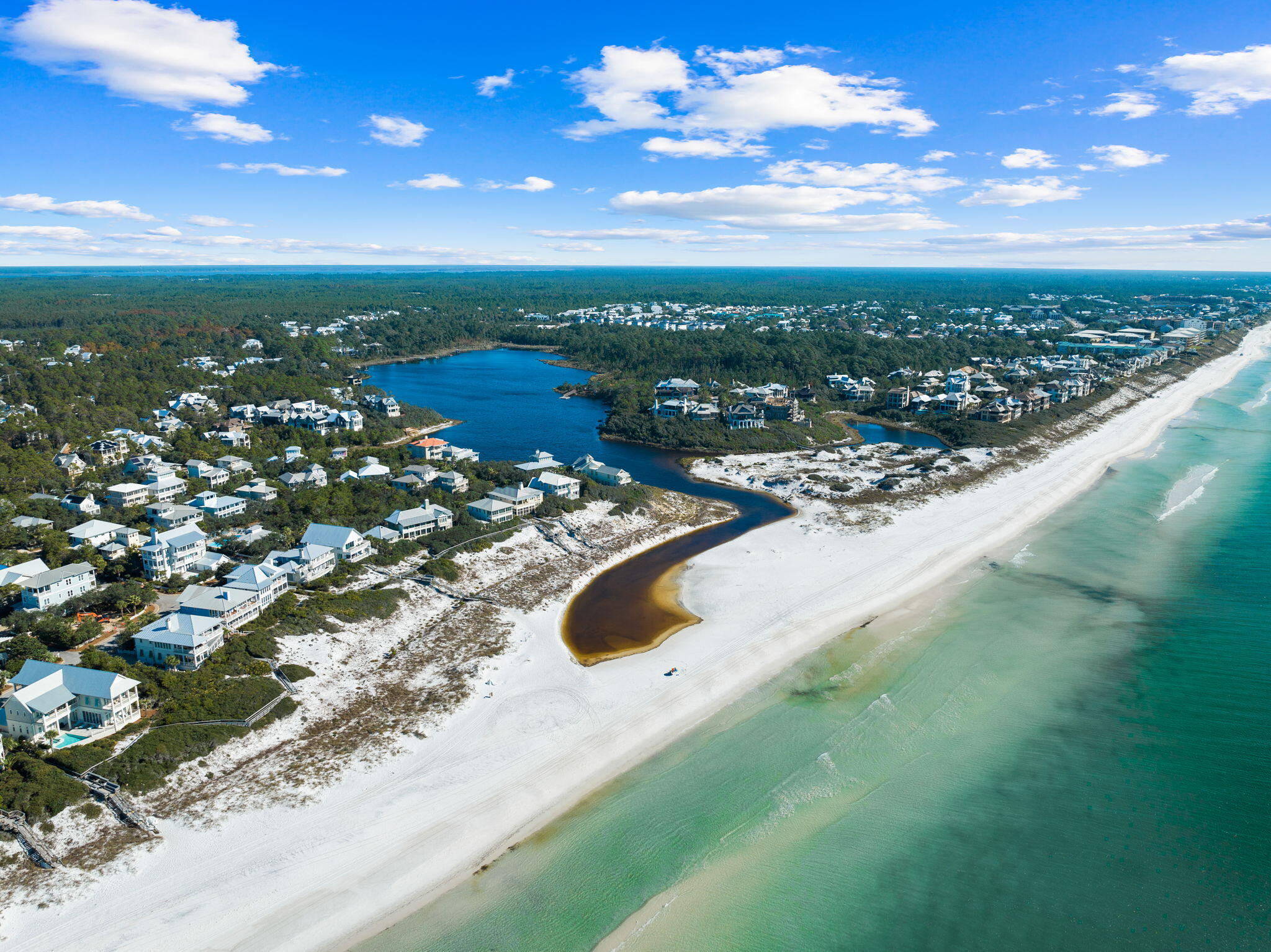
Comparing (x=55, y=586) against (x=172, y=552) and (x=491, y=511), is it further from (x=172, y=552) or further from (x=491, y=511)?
(x=491, y=511)

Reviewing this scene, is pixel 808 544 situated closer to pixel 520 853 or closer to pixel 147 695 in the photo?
pixel 520 853

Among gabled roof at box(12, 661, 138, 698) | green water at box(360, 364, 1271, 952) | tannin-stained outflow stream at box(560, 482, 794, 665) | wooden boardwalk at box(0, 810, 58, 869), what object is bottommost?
green water at box(360, 364, 1271, 952)

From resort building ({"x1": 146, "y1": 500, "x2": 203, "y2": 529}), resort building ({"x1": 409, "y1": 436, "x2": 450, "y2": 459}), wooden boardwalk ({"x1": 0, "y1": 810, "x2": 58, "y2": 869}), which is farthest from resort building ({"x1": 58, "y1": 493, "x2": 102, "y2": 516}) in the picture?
wooden boardwalk ({"x1": 0, "y1": 810, "x2": 58, "y2": 869})

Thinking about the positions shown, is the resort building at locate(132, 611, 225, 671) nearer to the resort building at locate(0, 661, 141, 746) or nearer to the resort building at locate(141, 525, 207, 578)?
the resort building at locate(0, 661, 141, 746)

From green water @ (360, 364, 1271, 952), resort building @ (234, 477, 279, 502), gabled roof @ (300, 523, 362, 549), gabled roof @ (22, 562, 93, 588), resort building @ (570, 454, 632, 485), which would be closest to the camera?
green water @ (360, 364, 1271, 952)

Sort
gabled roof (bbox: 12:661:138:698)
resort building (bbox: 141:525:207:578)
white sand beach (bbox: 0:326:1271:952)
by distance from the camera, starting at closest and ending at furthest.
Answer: white sand beach (bbox: 0:326:1271:952), gabled roof (bbox: 12:661:138:698), resort building (bbox: 141:525:207:578)

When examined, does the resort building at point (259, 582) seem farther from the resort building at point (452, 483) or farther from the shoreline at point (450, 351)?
the shoreline at point (450, 351)
